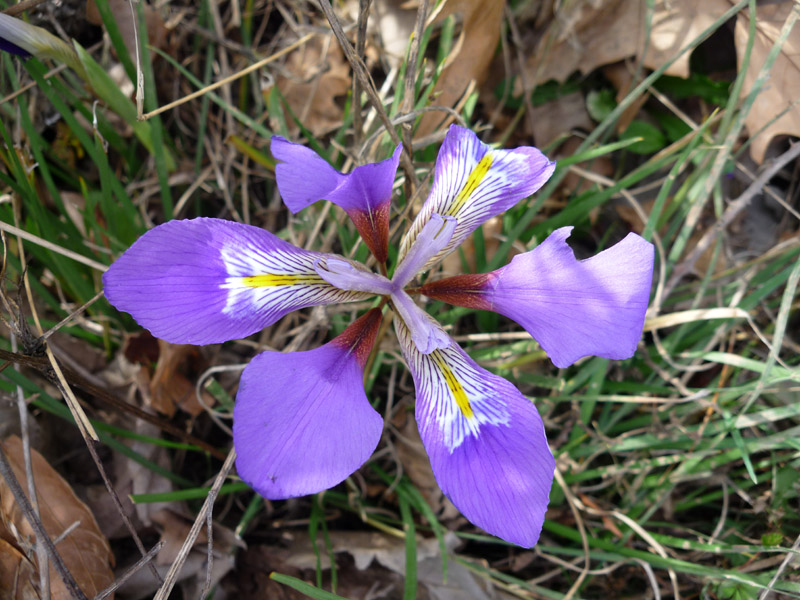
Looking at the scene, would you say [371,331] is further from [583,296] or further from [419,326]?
[583,296]

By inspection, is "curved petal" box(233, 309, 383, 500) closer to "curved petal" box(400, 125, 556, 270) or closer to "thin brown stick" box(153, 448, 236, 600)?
"thin brown stick" box(153, 448, 236, 600)

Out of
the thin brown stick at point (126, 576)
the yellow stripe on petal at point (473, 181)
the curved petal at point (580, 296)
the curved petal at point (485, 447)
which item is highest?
the yellow stripe on petal at point (473, 181)

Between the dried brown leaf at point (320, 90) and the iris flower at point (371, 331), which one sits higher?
the dried brown leaf at point (320, 90)

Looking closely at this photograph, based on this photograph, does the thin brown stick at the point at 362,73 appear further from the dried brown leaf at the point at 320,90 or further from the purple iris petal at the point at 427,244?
the dried brown leaf at the point at 320,90

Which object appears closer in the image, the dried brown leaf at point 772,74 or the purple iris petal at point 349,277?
the purple iris petal at point 349,277

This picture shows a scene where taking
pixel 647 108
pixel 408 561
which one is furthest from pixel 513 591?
pixel 647 108

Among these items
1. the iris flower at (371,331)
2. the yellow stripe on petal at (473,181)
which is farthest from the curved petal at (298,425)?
the yellow stripe on petal at (473,181)

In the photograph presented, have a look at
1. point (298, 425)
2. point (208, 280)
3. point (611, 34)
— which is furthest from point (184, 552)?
point (611, 34)
